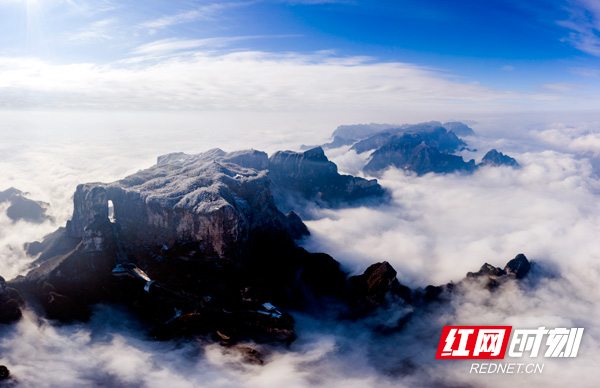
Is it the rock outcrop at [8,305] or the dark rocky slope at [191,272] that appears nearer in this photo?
the rock outcrop at [8,305]

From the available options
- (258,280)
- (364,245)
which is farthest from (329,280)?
(364,245)

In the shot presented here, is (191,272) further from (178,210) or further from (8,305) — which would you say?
(8,305)

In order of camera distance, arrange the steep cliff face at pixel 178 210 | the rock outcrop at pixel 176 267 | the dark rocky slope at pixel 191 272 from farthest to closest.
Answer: the steep cliff face at pixel 178 210 → the rock outcrop at pixel 176 267 → the dark rocky slope at pixel 191 272

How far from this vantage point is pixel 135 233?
358 feet

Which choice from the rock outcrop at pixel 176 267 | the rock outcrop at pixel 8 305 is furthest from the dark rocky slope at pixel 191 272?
the rock outcrop at pixel 176 267

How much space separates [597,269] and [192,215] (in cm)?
19799

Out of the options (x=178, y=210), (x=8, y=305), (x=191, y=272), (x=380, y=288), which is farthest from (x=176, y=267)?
(x=380, y=288)

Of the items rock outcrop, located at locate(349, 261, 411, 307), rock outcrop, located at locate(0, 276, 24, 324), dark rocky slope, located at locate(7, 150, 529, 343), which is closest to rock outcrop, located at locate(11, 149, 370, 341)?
dark rocky slope, located at locate(7, 150, 529, 343)

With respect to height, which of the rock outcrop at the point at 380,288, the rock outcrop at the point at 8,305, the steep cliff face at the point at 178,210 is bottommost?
the rock outcrop at the point at 380,288

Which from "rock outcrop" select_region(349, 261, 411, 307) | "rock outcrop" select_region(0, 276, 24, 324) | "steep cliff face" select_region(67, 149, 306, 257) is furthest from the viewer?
"rock outcrop" select_region(349, 261, 411, 307)

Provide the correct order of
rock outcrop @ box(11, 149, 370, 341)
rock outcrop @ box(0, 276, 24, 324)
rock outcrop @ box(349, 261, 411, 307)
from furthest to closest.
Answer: rock outcrop @ box(349, 261, 411, 307)
rock outcrop @ box(11, 149, 370, 341)
rock outcrop @ box(0, 276, 24, 324)

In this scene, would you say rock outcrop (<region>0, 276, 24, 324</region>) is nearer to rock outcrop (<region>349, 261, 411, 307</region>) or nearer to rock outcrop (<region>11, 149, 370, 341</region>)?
rock outcrop (<region>11, 149, 370, 341</region>)

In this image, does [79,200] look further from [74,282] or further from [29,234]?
[29,234]

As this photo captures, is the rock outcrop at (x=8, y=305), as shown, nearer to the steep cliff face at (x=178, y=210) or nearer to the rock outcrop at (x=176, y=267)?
the rock outcrop at (x=176, y=267)
